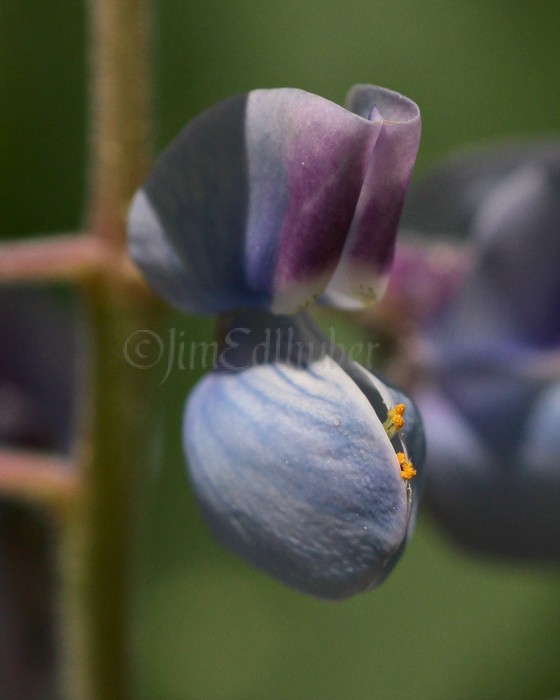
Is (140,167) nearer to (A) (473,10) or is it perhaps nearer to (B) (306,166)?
(B) (306,166)

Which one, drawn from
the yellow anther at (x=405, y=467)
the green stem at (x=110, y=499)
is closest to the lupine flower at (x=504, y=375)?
the green stem at (x=110, y=499)

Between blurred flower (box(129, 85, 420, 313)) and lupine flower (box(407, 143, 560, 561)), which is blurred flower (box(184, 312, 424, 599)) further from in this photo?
lupine flower (box(407, 143, 560, 561))

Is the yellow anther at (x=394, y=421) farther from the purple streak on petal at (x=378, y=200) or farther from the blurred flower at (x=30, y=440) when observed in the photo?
the blurred flower at (x=30, y=440)

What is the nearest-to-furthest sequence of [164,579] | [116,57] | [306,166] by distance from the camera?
[306,166], [116,57], [164,579]

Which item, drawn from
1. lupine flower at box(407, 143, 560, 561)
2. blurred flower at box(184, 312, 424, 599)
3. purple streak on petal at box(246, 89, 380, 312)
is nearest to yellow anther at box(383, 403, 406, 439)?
blurred flower at box(184, 312, 424, 599)

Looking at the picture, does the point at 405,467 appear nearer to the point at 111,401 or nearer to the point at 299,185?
the point at 299,185

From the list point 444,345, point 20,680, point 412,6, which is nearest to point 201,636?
point 20,680
